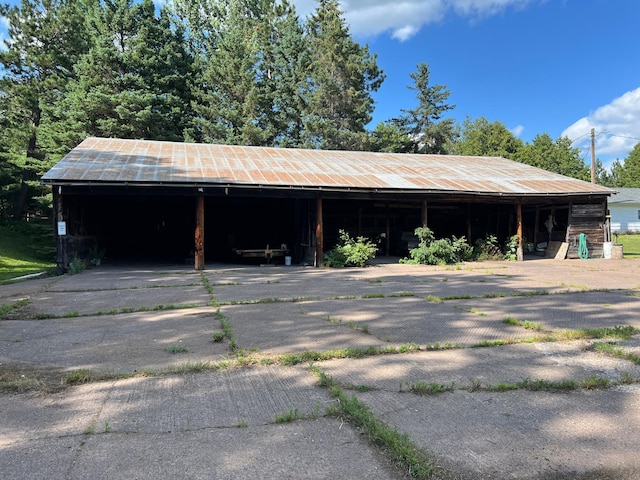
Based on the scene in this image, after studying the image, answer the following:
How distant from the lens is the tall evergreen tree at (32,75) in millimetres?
25031

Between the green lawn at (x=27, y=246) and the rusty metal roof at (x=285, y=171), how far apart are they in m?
6.53

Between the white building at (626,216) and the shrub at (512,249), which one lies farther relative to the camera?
the white building at (626,216)

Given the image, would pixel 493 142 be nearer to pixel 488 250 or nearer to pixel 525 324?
pixel 488 250

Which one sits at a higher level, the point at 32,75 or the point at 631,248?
the point at 32,75

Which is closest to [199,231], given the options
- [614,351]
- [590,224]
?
[614,351]

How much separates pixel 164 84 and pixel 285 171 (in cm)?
1632

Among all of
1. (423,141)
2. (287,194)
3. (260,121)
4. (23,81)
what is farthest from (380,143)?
(23,81)

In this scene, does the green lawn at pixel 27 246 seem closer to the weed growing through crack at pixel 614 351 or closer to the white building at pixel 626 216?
the weed growing through crack at pixel 614 351

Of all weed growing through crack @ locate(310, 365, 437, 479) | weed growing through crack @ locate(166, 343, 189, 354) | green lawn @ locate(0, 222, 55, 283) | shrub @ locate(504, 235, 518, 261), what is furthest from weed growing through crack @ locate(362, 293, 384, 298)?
green lawn @ locate(0, 222, 55, 283)

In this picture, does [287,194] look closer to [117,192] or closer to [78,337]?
[117,192]

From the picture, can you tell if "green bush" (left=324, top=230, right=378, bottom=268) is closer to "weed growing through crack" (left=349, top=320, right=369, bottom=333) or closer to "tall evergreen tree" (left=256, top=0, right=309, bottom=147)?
"weed growing through crack" (left=349, top=320, right=369, bottom=333)

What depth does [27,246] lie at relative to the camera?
22938 mm

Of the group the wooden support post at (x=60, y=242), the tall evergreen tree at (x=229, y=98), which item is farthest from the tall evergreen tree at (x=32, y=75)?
the wooden support post at (x=60, y=242)

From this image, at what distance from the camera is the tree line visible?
2411 centimetres
